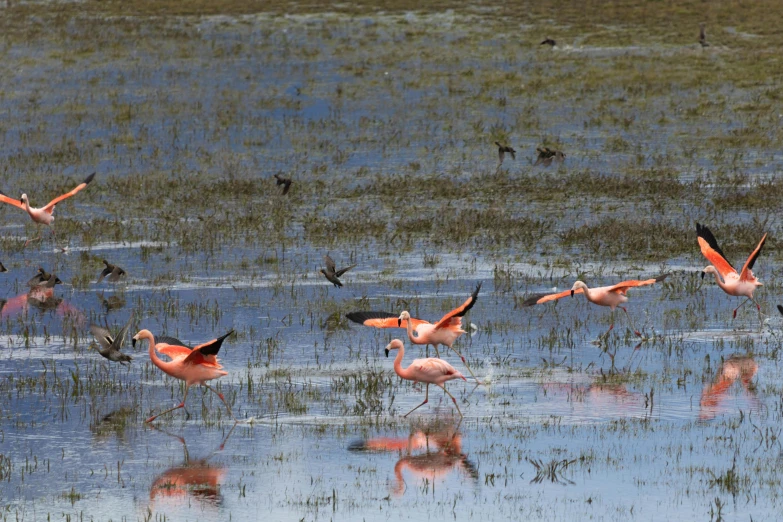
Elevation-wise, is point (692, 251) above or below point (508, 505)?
below

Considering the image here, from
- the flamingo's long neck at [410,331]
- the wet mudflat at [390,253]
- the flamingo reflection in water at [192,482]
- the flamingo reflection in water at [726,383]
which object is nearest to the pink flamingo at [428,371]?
the wet mudflat at [390,253]

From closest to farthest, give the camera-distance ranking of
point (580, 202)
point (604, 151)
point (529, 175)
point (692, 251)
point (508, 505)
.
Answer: point (508, 505)
point (692, 251)
point (580, 202)
point (529, 175)
point (604, 151)

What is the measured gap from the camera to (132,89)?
1278 inches

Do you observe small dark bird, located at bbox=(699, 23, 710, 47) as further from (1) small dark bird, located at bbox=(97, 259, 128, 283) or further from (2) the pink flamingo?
(2) the pink flamingo

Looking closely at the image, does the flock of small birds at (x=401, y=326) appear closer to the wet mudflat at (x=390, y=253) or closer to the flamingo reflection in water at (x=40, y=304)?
the flamingo reflection in water at (x=40, y=304)

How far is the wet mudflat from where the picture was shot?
920 centimetres

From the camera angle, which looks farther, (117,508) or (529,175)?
(529,175)

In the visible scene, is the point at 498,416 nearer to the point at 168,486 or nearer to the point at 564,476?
the point at 564,476

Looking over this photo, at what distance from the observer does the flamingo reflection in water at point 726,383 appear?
10656mm

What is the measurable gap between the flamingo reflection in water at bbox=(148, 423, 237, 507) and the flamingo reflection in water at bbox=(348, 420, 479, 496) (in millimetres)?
1076

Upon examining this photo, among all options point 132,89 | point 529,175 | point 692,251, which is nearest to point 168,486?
point 692,251

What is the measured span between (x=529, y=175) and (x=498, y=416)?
44.4ft

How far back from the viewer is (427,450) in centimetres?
973

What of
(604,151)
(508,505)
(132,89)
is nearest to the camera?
(508,505)
